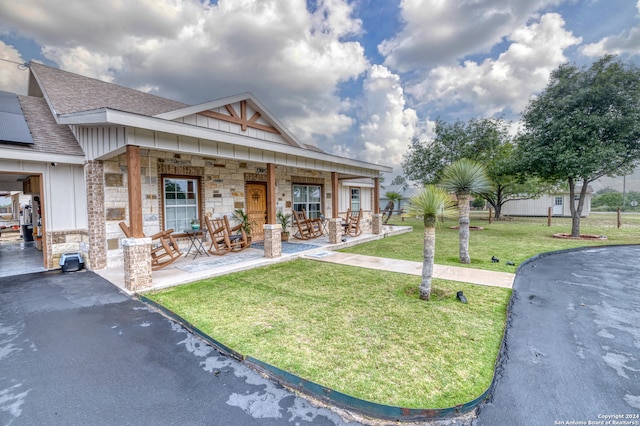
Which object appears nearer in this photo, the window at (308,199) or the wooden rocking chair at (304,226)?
the wooden rocking chair at (304,226)

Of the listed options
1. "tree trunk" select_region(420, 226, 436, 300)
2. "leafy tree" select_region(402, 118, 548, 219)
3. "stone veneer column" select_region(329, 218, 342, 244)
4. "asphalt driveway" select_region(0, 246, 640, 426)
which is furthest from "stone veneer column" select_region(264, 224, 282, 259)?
"leafy tree" select_region(402, 118, 548, 219)

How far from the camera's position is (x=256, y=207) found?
9.49 m

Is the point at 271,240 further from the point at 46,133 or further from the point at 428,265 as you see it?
the point at 46,133

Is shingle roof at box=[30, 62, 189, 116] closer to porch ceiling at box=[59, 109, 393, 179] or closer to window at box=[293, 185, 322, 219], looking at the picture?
porch ceiling at box=[59, 109, 393, 179]

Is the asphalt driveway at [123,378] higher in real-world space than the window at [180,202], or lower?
lower

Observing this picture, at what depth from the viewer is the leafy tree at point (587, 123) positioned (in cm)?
1011

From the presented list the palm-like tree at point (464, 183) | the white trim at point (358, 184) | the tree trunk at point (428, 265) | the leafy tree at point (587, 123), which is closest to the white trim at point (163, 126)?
the palm-like tree at point (464, 183)

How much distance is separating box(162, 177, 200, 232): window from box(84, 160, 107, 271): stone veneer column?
1.36 meters

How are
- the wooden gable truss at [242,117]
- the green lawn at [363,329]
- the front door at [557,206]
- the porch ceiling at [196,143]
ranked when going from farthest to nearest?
the front door at [557,206] → the wooden gable truss at [242,117] → the porch ceiling at [196,143] → the green lawn at [363,329]

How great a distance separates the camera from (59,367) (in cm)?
268

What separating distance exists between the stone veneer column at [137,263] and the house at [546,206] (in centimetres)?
3139

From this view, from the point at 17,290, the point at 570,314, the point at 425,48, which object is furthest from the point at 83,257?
the point at 425,48

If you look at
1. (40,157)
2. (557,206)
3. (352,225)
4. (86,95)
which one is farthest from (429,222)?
(557,206)

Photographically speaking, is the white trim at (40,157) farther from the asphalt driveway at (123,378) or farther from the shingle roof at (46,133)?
the asphalt driveway at (123,378)
